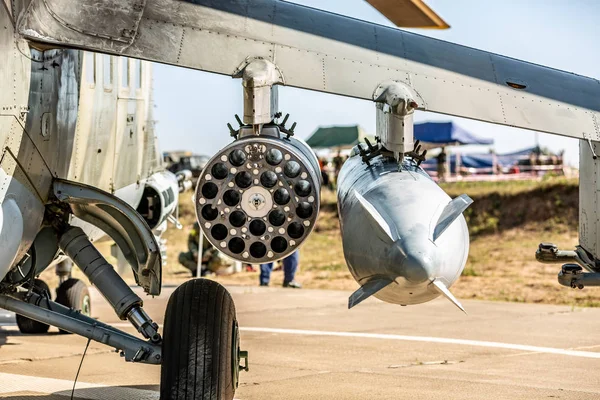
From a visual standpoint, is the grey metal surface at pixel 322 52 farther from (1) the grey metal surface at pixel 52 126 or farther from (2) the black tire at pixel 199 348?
(2) the black tire at pixel 199 348

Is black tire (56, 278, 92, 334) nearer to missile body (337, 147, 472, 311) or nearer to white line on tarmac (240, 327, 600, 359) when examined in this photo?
white line on tarmac (240, 327, 600, 359)

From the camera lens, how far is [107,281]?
7.83m

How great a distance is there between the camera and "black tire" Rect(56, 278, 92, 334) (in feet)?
Answer: 44.4

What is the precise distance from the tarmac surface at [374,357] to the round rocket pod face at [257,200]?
252cm

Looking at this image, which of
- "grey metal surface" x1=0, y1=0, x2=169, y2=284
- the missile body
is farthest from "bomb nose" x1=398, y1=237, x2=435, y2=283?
"grey metal surface" x1=0, y1=0, x2=169, y2=284

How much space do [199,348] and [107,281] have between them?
1.05 metres

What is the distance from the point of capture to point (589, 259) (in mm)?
8117

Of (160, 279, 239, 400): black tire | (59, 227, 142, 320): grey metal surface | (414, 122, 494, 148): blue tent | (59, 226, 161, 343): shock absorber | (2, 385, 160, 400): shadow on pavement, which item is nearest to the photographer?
(160, 279, 239, 400): black tire

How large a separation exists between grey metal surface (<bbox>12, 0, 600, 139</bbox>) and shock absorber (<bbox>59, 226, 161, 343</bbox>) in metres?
1.79

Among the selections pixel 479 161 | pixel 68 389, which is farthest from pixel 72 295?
pixel 479 161

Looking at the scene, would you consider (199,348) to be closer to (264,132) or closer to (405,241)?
(264,132)

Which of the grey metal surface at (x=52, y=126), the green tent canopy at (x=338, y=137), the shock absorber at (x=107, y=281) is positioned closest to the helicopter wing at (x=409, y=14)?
the grey metal surface at (x=52, y=126)

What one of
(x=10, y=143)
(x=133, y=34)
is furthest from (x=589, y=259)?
(x=10, y=143)

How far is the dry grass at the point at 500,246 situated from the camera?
20.2 meters
